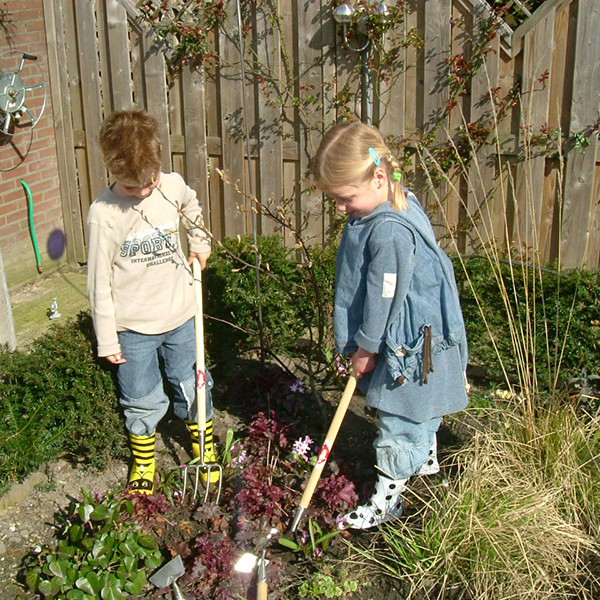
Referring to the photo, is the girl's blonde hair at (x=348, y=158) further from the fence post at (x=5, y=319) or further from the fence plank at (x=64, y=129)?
the fence plank at (x=64, y=129)

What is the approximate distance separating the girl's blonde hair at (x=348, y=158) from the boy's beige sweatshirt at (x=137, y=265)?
938 millimetres

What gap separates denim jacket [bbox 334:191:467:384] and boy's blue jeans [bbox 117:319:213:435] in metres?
0.96

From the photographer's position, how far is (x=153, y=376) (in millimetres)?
3754

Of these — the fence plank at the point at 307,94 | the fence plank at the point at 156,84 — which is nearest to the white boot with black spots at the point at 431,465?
the fence plank at the point at 307,94

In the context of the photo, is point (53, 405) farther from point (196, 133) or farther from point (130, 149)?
point (196, 133)

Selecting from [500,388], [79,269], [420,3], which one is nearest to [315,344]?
[500,388]

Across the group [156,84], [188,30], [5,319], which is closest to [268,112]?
[188,30]

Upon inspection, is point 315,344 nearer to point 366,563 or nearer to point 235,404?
point 235,404

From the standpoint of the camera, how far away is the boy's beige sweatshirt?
3408 mm

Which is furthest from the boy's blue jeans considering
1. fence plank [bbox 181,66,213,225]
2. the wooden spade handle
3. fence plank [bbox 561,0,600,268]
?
fence plank [bbox 181,66,213,225]

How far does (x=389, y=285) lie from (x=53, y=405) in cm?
181

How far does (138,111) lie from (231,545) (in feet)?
6.10

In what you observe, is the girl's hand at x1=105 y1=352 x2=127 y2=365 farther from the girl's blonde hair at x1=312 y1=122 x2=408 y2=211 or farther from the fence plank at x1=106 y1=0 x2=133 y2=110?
the fence plank at x1=106 y1=0 x2=133 y2=110

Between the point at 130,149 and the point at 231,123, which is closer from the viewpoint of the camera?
the point at 130,149
